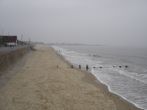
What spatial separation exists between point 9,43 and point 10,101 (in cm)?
6211

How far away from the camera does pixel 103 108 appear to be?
45.2ft

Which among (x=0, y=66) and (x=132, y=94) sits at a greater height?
(x=0, y=66)

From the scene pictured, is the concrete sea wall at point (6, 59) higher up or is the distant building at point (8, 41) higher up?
the distant building at point (8, 41)

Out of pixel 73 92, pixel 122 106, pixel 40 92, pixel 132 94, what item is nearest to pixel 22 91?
pixel 40 92

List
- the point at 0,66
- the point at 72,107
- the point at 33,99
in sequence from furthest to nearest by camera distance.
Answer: the point at 0,66
the point at 33,99
the point at 72,107

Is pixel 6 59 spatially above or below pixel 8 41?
below

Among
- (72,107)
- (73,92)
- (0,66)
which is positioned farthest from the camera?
(0,66)

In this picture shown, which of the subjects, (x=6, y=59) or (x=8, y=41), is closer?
(x=6, y=59)

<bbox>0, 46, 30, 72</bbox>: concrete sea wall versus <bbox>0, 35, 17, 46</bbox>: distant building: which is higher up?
<bbox>0, 35, 17, 46</bbox>: distant building

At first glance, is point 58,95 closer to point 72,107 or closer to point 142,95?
point 72,107

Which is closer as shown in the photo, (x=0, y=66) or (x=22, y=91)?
(x=22, y=91)

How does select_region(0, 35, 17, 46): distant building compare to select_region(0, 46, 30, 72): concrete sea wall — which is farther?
select_region(0, 35, 17, 46): distant building

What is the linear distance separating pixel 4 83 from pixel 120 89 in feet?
36.3

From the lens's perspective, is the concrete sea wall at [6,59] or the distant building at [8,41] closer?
the concrete sea wall at [6,59]
